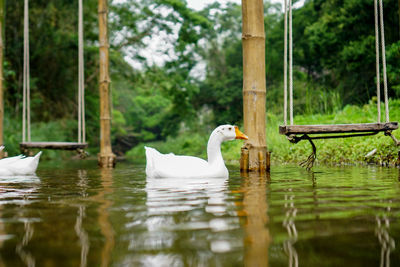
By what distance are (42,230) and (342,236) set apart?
147 cm

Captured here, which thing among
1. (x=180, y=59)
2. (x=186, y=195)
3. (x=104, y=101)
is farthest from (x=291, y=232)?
(x=180, y=59)

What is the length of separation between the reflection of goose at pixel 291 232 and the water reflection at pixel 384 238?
1.04 feet

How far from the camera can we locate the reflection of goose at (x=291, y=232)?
1684 mm

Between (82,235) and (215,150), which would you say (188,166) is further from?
(82,235)

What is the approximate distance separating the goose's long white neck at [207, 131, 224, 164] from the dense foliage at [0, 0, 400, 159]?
7.23 m

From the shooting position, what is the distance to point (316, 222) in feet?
7.58

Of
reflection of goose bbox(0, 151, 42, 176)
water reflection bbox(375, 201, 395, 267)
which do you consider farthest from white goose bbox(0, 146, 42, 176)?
water reflection bbox(375, 201, 395, 267)

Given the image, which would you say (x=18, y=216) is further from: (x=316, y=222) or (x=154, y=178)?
(x=154, y=178)

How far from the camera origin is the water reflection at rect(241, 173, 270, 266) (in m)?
1.70

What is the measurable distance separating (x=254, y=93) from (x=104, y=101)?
13.9ft

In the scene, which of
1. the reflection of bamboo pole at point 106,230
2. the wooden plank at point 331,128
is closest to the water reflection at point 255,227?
the reflection of bamboo pole at point 106,230

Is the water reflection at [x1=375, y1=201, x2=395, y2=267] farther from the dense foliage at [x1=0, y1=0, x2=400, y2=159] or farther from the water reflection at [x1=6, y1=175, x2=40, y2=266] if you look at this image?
the dense foliage at [x1=0, y1=0, x2=400, y2=159]

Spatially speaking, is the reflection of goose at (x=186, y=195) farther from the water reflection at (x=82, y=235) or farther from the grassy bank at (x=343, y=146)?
the grassy bank at (x=343, y=146)

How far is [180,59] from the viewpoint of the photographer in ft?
73.7
